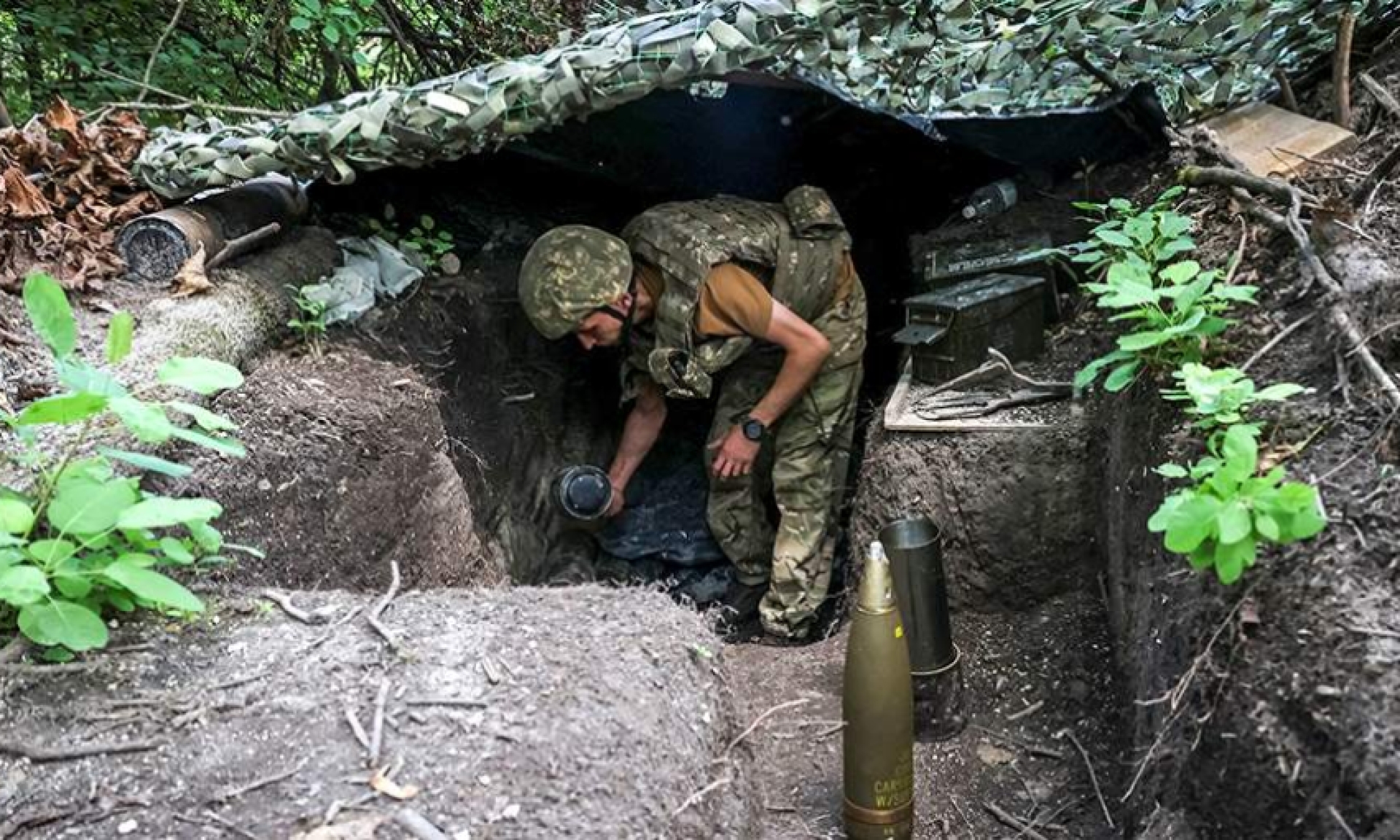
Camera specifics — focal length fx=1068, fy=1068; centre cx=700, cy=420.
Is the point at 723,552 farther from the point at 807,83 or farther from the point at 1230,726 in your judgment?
the point at 1230,726

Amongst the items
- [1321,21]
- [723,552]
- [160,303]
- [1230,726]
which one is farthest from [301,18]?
[1230,726]

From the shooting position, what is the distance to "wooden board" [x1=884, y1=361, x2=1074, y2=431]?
359 centimetres

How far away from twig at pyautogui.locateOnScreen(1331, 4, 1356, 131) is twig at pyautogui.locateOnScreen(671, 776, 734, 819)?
3050mm

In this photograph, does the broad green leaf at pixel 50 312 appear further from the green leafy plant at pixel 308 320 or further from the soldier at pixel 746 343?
the soldier at pixel 746 343

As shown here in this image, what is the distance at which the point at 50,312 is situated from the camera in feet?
6.71

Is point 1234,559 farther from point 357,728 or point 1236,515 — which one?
point 357,728

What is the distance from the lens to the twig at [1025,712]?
10.4 ft

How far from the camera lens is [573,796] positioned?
1.82 metres

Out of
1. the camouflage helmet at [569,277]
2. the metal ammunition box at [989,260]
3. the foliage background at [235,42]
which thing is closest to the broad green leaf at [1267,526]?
the metal ammunition box at [989,260]

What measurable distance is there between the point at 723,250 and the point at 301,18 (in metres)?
2.37

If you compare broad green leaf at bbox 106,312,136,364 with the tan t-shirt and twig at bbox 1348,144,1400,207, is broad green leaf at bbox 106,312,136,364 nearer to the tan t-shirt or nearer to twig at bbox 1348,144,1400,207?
the tan t-shirt

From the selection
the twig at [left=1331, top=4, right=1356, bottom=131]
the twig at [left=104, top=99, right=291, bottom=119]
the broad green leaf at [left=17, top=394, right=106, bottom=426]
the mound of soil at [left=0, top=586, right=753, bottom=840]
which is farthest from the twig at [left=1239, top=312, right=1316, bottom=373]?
the twig at [left=104, top=99, right=291, bottom=119]

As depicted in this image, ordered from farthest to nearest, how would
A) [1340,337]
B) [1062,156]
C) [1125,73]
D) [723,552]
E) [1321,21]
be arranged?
[723,552] < [1062,156] < [1125,73] < [1321,21] < [1340,337]

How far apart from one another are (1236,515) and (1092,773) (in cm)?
133
